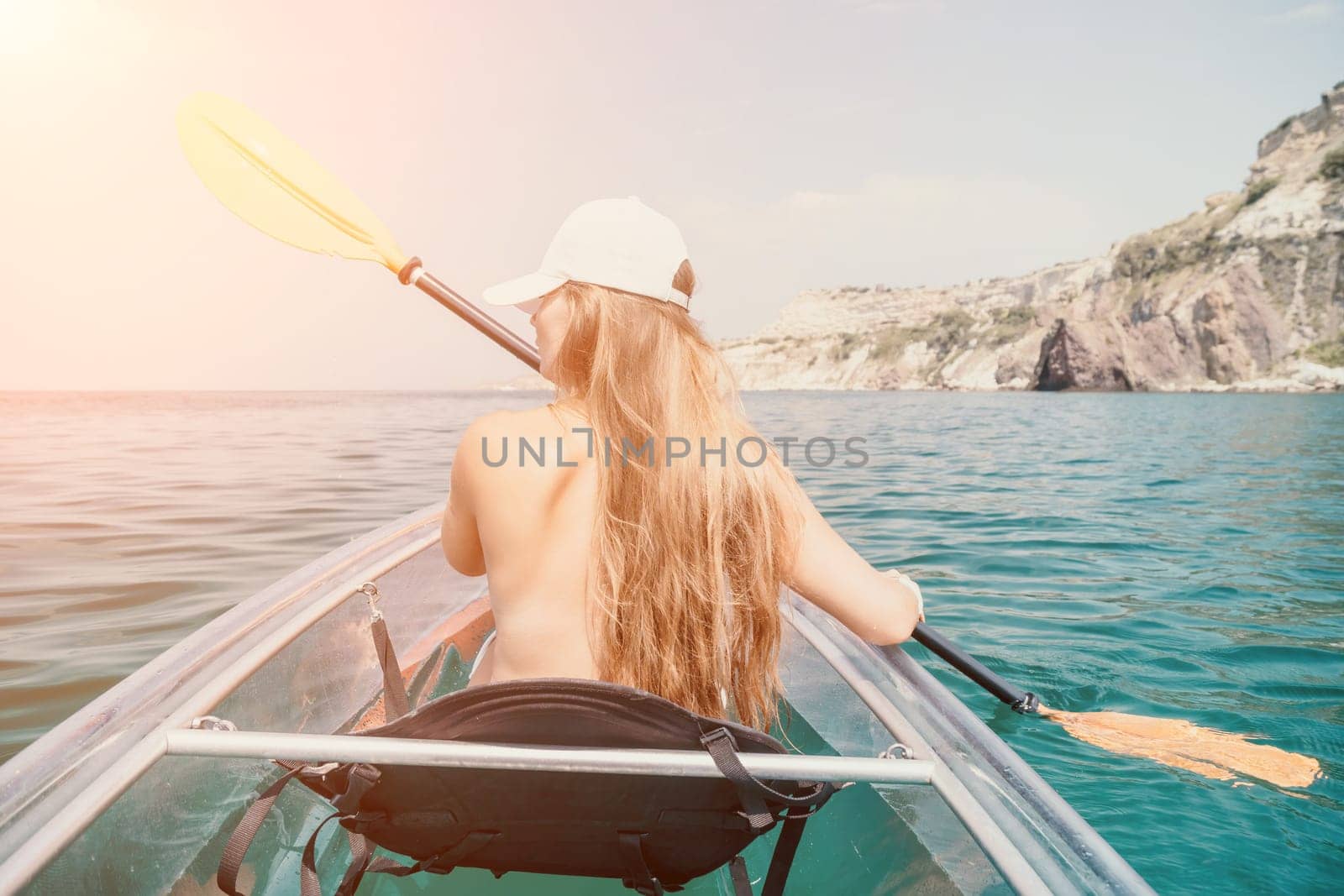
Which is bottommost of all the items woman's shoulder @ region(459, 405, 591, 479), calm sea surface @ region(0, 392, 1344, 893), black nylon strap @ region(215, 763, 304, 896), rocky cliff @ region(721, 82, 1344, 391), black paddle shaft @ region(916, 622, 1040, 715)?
calm sea surface @ region(0, 392, 1344, 893)

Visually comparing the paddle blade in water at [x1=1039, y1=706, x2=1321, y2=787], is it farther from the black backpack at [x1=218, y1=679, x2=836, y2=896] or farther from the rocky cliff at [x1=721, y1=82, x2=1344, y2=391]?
the rocky cliff at [x1=721, y1=82, x2=1344, y2=391]

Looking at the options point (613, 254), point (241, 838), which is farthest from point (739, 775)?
point (613, 254)

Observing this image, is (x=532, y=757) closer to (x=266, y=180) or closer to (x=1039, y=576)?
(x=266, y=180)

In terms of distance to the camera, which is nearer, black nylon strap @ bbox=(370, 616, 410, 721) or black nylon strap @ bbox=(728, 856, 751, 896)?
black nylon strap @ bbox=(728, 856, 751, 896)

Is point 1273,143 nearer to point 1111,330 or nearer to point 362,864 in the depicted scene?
point 1111,330

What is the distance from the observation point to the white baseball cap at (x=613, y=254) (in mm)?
1491

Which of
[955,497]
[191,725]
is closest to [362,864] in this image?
[191,725]

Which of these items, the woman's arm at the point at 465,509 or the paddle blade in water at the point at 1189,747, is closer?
the woman's arm at the point at 465,509

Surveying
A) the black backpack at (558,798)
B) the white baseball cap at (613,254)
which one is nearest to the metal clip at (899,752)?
the black backpack at (558,798)

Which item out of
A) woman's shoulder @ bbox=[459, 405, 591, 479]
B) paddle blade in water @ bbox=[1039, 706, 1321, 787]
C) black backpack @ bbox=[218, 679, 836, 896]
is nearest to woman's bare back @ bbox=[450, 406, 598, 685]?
woman's shoulder @ bbox=[459, 405, 591, 479]

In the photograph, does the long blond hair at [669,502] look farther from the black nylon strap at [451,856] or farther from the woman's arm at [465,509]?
the black nylon strap at [451,856]

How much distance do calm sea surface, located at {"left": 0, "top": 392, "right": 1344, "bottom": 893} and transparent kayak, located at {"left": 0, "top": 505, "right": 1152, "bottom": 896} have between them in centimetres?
115

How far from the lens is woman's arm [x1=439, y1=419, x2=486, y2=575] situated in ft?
4.42

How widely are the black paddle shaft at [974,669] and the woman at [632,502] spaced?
0.99 m
